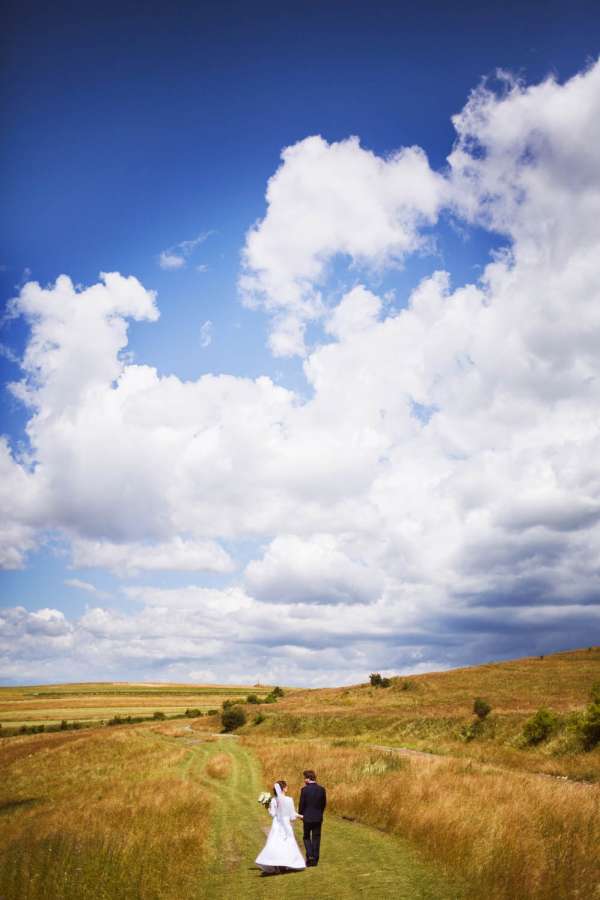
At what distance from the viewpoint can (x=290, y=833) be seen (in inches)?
538

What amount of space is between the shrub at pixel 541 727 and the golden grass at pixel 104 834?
2295cm

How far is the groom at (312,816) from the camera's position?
13766 millimetres

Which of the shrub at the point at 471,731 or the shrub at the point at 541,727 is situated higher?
the shrub at the point at 541,727

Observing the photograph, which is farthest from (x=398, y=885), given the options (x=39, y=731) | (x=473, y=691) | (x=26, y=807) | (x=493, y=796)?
(x=39, y=731)

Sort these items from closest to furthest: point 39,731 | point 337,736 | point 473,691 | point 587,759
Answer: point 587,759 → point 337,736 → point 473,691 → point 39,731

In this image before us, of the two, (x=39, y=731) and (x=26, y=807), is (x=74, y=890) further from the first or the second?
(x=39, y=731)

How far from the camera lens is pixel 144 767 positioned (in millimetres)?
35500

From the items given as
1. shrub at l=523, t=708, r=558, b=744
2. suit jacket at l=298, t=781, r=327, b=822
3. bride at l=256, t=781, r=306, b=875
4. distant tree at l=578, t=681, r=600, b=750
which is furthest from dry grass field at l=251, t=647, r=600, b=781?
bride at l=256, t=781, r=306, b=875

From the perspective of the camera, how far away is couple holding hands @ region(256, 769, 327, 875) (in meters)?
13.1

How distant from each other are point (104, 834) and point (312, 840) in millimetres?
6465

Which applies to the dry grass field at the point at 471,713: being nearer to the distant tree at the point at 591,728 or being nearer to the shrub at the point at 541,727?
the shrub at the point at 541,727

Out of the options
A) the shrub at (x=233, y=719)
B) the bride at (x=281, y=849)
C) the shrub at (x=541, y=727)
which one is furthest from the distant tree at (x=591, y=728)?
the shrub at (x=233, y=719)

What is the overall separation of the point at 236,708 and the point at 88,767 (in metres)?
35.8

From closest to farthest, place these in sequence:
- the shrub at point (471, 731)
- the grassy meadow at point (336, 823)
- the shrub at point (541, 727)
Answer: the grassy meadow at point (336, 823), the shrub at point (541, 727), the shrub at point (471, 731)
